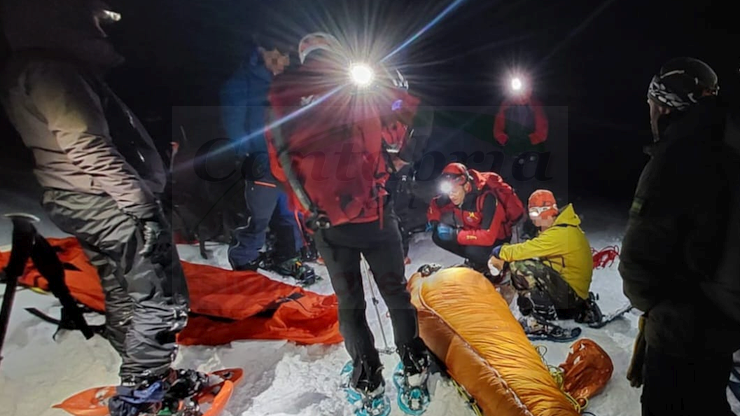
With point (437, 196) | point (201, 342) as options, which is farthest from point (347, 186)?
point (201, 342)

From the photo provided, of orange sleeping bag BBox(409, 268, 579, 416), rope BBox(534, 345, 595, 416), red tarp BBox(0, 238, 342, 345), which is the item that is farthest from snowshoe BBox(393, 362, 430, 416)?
rope BBox(534, 345, 595, 416)

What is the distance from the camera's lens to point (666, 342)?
46.6 inches

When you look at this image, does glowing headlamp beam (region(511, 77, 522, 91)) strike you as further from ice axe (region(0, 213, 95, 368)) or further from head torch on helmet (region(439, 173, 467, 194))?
ice axe (region(0, 213, 95, 368))

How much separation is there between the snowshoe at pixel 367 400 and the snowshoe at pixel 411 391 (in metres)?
0.05

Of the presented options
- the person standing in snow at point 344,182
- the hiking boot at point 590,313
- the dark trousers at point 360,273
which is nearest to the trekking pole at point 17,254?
the person standing in snow at point 344,182

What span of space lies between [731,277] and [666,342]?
0.23 m

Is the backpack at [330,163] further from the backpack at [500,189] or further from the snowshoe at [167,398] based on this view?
the snowshoe at [167,398]

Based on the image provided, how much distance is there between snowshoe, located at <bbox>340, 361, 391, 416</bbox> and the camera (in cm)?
153

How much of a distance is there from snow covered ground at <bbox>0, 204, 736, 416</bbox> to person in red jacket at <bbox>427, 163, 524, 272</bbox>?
0.18 meters

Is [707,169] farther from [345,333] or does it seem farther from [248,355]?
[248,355]

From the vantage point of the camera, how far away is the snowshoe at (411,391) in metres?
1.54

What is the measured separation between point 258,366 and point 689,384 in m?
1.34

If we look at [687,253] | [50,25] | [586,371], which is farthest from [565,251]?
[50,25]

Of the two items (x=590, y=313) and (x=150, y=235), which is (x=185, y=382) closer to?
(x=150, y=235)
